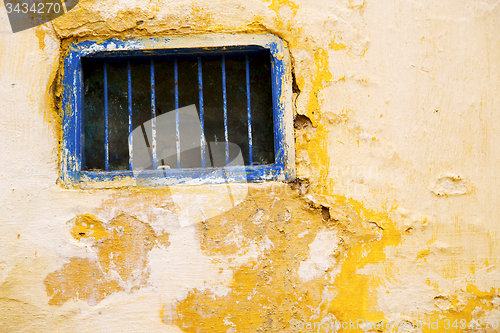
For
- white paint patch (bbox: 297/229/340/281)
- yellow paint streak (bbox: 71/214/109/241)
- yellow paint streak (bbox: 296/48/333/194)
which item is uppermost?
yellow paint streak (bbox: 296/48/333/194)

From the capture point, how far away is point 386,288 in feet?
5.24

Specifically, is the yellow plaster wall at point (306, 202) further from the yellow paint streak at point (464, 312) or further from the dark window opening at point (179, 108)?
the dark window opening at point (179, 108)

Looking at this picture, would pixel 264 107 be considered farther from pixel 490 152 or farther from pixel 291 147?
pixel 490 152

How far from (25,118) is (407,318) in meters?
2.23

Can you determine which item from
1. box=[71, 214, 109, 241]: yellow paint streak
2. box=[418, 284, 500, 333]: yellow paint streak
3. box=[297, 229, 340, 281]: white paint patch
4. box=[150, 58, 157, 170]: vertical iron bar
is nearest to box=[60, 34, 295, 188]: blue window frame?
box=[150, 58, 157, 170]: vertical iron bar

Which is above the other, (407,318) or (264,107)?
(264,107)

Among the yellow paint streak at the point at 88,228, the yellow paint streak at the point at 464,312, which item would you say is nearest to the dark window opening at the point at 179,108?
the yellow paint streak at the point at 88,228

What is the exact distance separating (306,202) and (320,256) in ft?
0.94

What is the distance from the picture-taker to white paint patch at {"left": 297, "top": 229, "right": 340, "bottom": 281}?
160 cm

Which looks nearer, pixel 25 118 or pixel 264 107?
pixel 25 118

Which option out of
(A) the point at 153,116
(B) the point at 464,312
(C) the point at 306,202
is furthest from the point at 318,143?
(B) the point at 464,312

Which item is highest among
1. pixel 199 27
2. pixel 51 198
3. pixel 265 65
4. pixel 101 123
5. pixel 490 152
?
pixel 199 27

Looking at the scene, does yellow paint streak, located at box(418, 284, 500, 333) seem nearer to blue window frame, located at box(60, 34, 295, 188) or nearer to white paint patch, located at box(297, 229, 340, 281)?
white paint patch, located at box(297, 229, 340, 281)

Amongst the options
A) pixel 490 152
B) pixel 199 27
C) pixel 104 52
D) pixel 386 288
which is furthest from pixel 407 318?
pixel 104 52
